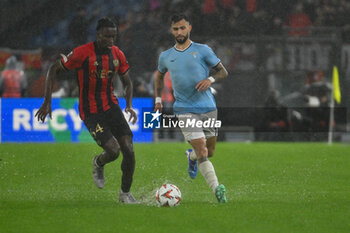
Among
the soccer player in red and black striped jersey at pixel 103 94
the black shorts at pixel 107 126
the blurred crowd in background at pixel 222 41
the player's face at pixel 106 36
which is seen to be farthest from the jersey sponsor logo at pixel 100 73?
the blurred crowd in background at pixel 222 41

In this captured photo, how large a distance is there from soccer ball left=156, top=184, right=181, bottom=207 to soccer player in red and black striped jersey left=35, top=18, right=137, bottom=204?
468 millimetres

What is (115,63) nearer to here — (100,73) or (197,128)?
(100,73)

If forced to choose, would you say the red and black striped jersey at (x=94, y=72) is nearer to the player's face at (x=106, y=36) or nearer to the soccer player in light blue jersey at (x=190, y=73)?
the player's face at (x=106, y=36)

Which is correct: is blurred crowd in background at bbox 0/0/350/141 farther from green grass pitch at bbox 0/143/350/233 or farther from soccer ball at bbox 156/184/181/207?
soccer ball at bbox 156/184/181/207

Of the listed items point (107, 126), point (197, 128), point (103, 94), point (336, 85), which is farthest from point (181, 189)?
point (336, 85)

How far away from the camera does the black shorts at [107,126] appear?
8391 millimetres

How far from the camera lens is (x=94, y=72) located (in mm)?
8438

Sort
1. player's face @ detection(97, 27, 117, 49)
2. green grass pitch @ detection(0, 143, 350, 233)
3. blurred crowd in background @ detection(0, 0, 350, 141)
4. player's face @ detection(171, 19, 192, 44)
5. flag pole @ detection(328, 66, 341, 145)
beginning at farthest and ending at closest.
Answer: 1. blurred crowd in background @ detection(0, 0, 350, 141)
2. flag pole @ detection(328, 66, 341, 145)
3. player's face @ detection(171, 19, 192, 44)
4. player's face @ detection(97, 27, 117, 49)
5. green grass pitch @ detection(0, 143, 350, 233)

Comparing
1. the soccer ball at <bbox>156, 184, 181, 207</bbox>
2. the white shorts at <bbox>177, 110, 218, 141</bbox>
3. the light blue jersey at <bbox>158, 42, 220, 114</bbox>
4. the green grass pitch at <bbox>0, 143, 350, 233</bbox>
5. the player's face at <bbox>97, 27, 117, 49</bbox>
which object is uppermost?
the player's face at <bbox>97, 27, 117, 49</bbox>

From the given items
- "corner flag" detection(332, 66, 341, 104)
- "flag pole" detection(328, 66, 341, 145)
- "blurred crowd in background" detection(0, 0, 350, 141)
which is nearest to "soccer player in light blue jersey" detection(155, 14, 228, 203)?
"blurred crowd in background" detection(0, 0, 350, 141)

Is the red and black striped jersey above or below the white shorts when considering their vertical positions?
above

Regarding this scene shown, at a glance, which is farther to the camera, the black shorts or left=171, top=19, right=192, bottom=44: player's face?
left=171, top=19, right=192, bottom=44: player's face

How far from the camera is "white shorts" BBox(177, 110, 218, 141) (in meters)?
8.66

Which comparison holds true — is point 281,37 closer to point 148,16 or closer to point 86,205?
point 148,16
